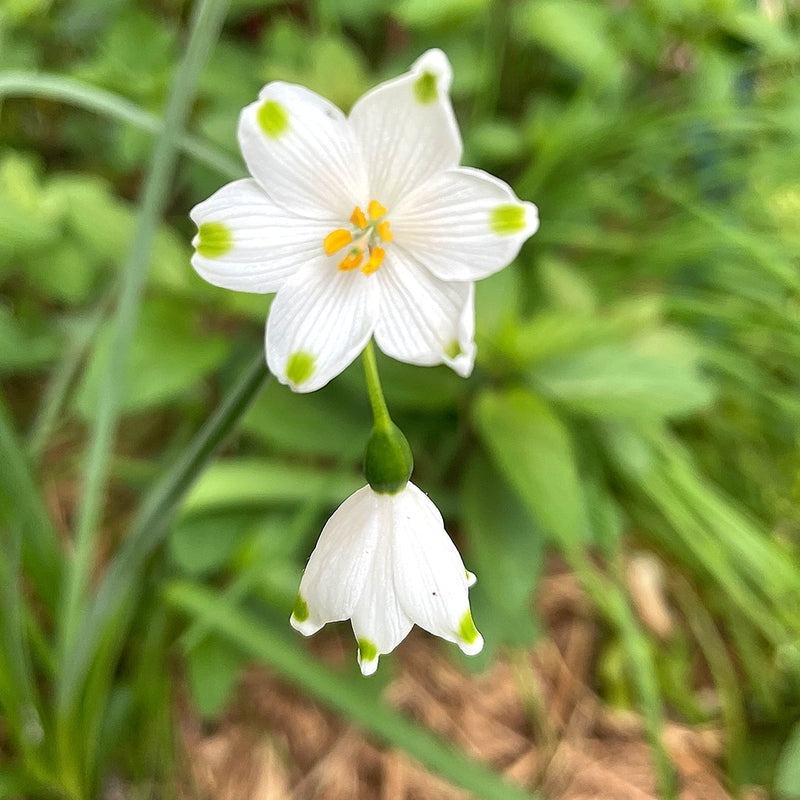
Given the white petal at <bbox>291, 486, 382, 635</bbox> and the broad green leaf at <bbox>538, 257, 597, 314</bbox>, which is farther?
the broad green leaf at <bbox>538, 257, 597, 314</bbox>

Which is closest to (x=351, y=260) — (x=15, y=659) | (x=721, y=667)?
(x=15, y=659)

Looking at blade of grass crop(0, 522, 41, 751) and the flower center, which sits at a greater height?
the flower center

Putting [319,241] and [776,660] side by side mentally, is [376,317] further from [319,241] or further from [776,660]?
[776,660]

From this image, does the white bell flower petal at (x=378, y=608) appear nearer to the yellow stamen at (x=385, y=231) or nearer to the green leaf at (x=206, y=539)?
the yellow stamen at (x=385, y=231)

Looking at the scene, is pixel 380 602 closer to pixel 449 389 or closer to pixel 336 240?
pixel 336 240

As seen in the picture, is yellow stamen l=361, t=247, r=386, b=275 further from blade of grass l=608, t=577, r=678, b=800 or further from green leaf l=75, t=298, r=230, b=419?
blade of grass l=608, t=577, r=678, b=800

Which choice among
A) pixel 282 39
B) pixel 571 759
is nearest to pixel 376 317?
pixel 282 39

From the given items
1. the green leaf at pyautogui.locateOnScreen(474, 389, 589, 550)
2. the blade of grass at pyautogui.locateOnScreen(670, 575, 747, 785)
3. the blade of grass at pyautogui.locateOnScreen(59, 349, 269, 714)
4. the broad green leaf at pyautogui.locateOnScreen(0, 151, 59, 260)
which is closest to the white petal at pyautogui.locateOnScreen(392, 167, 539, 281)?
the blade of grass at pyautogui.locateOnScreen(59, 349, 269, 714)
